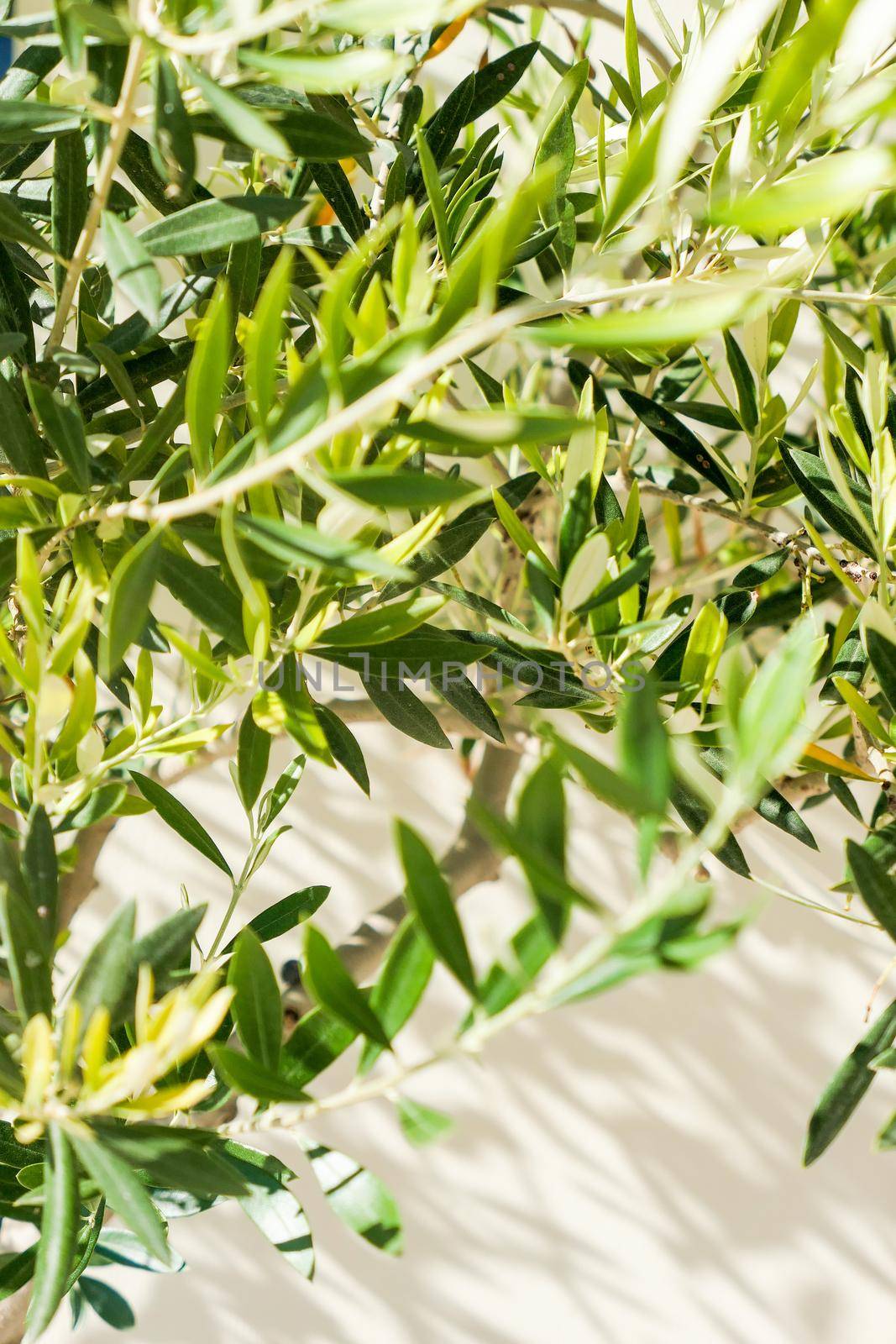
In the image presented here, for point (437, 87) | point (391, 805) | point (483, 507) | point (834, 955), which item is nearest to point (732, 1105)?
point (834, 955)

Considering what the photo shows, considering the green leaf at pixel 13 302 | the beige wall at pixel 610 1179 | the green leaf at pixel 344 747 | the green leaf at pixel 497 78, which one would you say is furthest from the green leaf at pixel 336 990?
the beige wall at pixel 610 1179

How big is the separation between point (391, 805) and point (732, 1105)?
47 cm

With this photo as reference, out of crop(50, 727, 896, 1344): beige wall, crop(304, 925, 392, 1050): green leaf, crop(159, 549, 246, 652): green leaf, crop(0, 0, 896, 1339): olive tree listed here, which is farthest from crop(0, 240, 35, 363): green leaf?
crop(50, 727, 896, 1344): beige wall

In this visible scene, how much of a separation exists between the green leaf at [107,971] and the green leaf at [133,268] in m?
0.15

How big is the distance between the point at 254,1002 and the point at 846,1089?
236mm

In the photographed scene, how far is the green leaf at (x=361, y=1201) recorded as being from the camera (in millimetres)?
241

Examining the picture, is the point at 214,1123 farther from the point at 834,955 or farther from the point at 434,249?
the point at 834,955

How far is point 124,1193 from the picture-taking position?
0.21 meters

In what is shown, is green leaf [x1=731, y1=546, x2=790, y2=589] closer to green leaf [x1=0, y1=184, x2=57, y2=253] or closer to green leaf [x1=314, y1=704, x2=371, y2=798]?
green leaf [x1=314, y1=704, x2=371, y2=798]

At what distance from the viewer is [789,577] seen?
2.03 ft

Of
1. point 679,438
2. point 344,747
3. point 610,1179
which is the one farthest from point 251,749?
point 610,1179

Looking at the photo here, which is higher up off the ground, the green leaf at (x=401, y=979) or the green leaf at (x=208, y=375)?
the green leaf at (x=208, y=375)

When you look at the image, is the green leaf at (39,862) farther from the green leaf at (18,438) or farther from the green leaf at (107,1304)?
the green leaf at (107,1304)

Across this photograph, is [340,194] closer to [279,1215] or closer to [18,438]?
[18,438]
